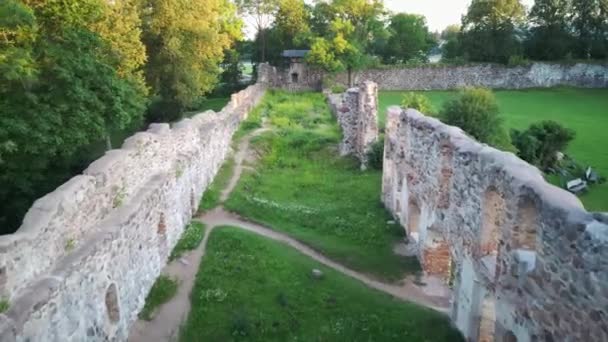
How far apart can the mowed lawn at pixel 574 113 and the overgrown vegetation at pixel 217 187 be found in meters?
10.1

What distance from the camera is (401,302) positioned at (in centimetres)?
1313

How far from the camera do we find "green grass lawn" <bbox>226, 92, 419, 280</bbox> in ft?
52.3

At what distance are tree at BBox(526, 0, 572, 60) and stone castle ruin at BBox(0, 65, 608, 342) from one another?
44460 millimetres

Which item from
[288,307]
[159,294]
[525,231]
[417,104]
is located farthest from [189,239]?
[417,104]

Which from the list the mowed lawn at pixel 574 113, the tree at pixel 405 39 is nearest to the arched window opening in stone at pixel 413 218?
the mowed lawn at pixel 574 113

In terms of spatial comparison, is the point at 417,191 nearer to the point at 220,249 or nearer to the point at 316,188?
the point at 220,249

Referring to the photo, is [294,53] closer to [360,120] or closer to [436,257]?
[360,120]

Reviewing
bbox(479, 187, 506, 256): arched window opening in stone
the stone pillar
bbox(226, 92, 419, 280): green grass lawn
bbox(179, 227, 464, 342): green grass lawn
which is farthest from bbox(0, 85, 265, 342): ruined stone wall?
the stone pillar

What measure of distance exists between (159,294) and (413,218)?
7631 millimetres

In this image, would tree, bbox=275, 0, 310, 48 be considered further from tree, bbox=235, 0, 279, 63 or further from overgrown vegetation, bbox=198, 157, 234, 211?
overgrown vegetation, bbox=198, 157, 234, 211

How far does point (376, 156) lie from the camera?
24.8m

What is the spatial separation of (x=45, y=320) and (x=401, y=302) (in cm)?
782

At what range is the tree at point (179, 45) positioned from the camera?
29.5 metres

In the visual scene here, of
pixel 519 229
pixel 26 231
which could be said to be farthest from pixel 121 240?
pixel 519 229
